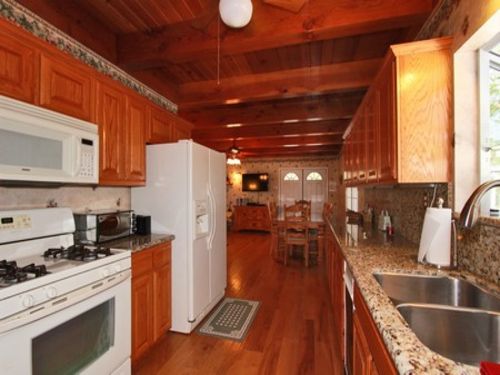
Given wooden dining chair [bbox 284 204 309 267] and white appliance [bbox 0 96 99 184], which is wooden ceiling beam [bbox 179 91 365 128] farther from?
white appliance [bbox 0 96 99 184]

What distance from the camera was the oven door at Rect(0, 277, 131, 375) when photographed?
3.39 feet

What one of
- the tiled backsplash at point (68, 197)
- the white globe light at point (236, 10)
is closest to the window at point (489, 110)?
the white globe light at point (236, 10)

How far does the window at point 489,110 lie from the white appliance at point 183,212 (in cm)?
203

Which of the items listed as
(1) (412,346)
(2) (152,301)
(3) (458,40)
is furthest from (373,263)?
(2) (152,301)

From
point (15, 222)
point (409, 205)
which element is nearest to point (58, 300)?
point (15, 222)

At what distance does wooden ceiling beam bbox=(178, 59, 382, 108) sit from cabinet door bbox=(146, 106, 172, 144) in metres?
0.48

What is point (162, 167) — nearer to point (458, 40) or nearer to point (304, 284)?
point (458, 40)

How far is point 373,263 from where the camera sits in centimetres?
143

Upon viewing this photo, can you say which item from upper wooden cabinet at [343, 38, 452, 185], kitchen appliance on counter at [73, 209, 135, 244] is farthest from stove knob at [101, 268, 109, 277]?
upper wooden cabinet at [343, 38, 452, 185]

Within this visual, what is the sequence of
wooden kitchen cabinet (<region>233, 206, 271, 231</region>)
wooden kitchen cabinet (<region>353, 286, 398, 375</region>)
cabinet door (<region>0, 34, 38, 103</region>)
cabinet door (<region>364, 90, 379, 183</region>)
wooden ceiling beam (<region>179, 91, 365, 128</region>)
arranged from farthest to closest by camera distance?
wooden kitchen cabinet (<region>233, 206, 271, 231</region>), wooden ceiling beam (<region>179, 91, 365, 128</region>), cabinet door (<region>364, 90, 379, 183</region>), cabinet door (<region>0, 34, 38, 103</region>), wooden kitchen cabinet (<region>353, 286, 398, 375</region>)

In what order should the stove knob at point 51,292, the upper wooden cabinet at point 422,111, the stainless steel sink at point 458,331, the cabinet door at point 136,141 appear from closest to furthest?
the stainless steel sink at point 458,331
the stove knob at point 51,292
the upper wooden cabinet at point 422,111
the cabinet door at point 136,141

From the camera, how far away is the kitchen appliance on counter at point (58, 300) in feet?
3.41

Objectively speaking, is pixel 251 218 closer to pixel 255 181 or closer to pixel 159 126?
pixel 255 181

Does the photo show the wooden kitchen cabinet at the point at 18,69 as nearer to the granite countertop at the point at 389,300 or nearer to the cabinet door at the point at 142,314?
the cabinet door at the point at 142,314
